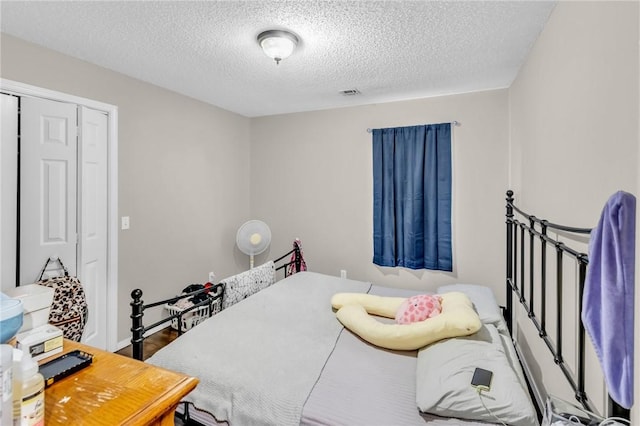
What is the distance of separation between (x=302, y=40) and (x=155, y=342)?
2.87m

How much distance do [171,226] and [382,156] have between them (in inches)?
94.3

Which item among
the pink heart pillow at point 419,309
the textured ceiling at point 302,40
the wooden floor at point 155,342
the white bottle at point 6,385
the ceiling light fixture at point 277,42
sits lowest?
the wooden floor at point 155,342

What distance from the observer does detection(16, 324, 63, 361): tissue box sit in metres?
0.96

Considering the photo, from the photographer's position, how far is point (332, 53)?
7.59 feet

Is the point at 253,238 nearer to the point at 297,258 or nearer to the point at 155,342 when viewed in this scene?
the point at 297,258

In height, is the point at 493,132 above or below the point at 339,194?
above

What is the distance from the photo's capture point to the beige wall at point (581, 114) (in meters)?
1.04

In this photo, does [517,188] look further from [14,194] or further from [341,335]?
[14,194]

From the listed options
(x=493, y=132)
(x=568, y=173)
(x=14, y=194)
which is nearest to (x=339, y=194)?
(x=493, y=132)

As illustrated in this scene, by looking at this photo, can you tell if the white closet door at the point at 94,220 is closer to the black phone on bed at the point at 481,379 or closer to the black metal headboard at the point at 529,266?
the black phone on bed at the point at 481,379

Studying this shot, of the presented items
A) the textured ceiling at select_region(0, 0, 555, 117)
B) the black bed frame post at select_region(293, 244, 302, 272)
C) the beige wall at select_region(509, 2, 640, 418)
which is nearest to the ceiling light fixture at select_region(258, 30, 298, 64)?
the textured ceiling at select_region(0, 0, 555, 117)

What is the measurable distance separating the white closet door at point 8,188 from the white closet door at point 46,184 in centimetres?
4

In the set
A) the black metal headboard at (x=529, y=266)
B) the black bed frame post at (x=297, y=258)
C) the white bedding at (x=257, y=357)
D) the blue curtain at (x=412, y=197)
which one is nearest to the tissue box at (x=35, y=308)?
the white bedding at (x=257, y=357)

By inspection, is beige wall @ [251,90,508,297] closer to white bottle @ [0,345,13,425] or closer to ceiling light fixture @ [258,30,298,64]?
ceiling light fixture @ [258,30,298,64]
